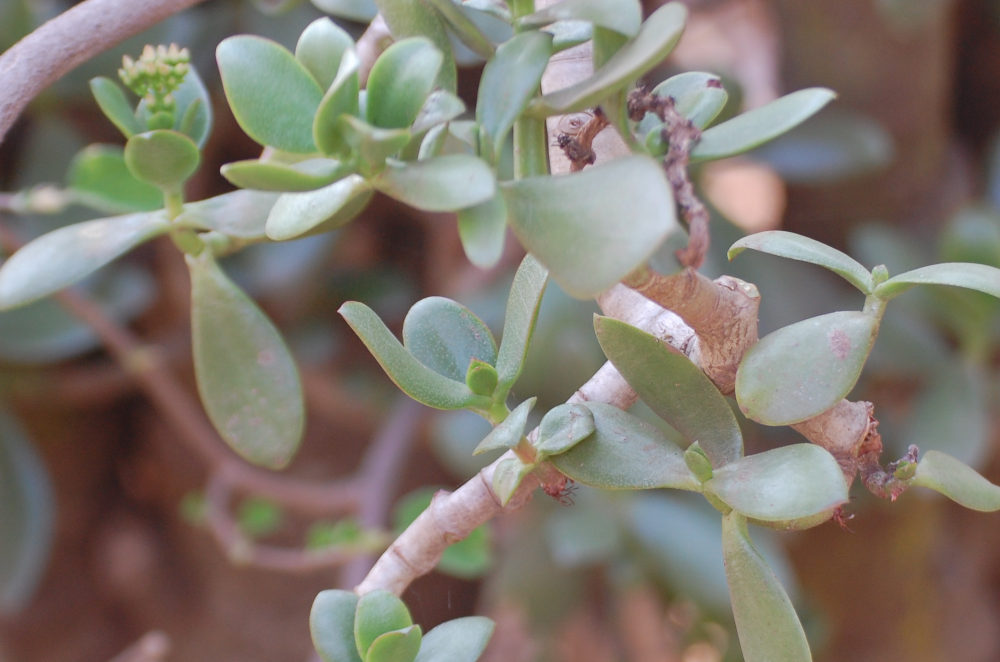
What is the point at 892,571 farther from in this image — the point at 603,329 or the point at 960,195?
the point at 603,329

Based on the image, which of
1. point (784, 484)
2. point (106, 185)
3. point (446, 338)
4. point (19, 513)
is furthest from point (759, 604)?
point (19, 513)

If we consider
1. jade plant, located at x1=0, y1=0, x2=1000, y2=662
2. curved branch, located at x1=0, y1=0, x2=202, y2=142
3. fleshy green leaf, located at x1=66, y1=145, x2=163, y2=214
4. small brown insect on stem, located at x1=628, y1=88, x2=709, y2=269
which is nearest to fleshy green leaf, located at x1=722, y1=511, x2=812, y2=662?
jade plant, located at x1=0, y1=0, x2=1000, y2=662

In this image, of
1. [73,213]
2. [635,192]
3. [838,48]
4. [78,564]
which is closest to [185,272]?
[73,213]

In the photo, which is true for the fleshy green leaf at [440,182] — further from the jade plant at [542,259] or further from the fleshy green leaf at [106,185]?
the fleshy green leaf at [106,185]

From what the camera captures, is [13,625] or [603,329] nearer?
[603,329]

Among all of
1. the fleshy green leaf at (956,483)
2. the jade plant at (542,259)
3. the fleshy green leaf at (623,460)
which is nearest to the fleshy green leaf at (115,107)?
the jade plant at (542,259)

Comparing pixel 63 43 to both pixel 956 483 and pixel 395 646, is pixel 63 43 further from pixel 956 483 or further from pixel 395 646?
pixel 956 483
